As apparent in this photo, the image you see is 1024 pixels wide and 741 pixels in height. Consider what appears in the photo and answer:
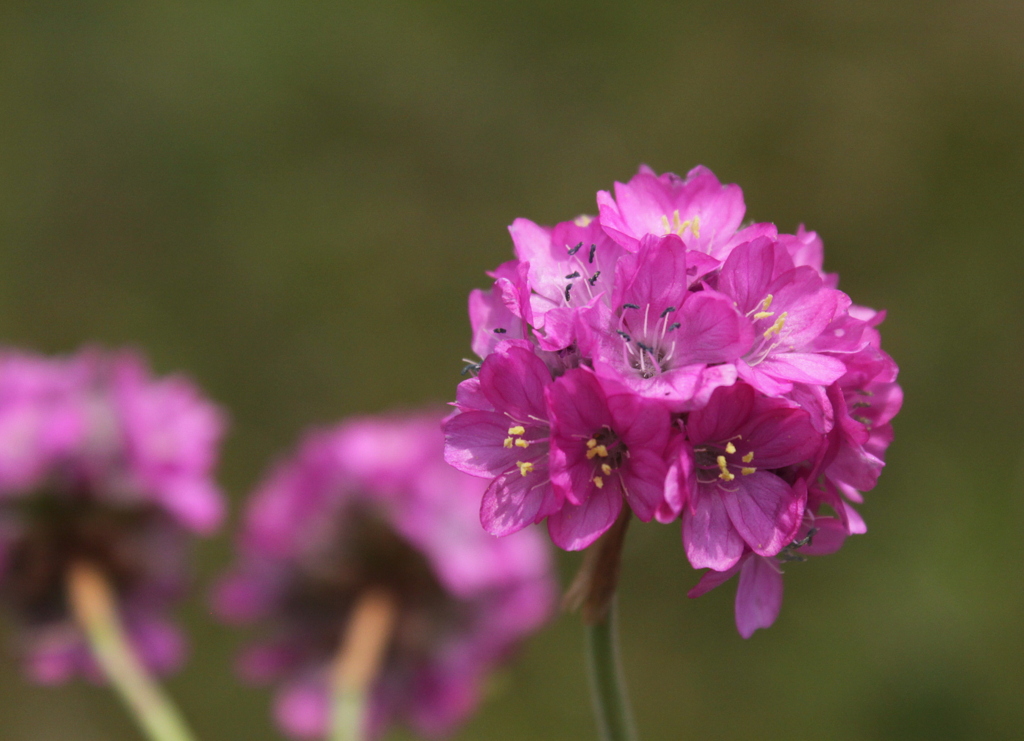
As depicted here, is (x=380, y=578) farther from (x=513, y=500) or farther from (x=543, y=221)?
(x=543, y=221)

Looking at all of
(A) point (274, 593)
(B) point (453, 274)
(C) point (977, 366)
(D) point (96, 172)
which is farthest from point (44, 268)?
(C) point (977, 366)

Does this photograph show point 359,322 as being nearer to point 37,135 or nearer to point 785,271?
point 37,135

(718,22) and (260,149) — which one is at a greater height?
(260,149)

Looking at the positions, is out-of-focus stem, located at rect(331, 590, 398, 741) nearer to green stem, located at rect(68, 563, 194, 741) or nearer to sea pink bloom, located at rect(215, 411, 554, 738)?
sea pink bloom, located at rect(215, 411, 554, 738)

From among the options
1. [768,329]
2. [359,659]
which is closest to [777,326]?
[768,329]

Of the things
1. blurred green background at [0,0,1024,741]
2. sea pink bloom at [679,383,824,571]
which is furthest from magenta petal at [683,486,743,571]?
blurred green background at [0,0,1024,741]

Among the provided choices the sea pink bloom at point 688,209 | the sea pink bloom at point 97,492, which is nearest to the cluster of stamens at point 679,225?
the sea pink bloom at point 688,209

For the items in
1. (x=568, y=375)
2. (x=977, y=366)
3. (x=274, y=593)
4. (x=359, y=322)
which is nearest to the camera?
(x=568, y=375)
